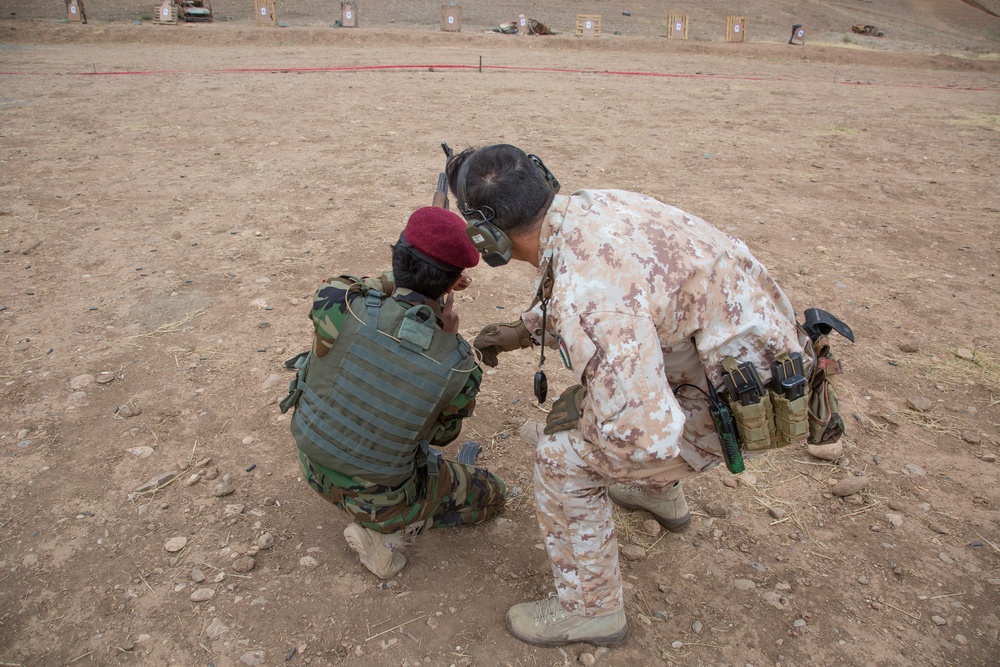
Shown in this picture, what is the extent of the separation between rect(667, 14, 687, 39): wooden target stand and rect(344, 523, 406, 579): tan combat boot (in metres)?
23.2

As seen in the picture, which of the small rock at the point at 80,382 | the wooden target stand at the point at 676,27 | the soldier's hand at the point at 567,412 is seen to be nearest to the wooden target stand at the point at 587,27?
the wooden target stand at the point at 676,27

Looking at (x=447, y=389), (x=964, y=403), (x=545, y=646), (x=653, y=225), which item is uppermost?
(x=653, y=225)

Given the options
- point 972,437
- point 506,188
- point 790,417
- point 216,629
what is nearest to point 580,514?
point 790,417

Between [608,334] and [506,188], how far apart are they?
554 mm

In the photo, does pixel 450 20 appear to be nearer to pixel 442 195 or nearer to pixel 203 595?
pixel 442 195

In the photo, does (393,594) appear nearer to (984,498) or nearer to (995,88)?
(984,498)

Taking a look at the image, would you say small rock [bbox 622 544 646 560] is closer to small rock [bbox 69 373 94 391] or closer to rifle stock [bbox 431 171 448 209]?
rifle stock [bbox 431 171 448 209]

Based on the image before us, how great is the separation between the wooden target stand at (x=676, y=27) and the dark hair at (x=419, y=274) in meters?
22.9

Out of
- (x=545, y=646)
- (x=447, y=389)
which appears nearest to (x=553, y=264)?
(x=447, y=389)

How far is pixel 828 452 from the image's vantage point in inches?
126

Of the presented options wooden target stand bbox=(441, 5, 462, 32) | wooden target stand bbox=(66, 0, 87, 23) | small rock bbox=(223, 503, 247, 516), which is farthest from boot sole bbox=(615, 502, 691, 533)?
wooden target stand bbox=(66, 0, 87, 23)

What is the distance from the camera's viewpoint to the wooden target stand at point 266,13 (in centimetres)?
2067

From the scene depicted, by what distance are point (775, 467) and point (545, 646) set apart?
1537mm

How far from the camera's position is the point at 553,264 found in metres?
1.98
